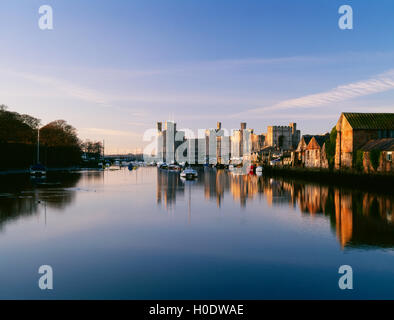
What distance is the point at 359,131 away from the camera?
73062 mm

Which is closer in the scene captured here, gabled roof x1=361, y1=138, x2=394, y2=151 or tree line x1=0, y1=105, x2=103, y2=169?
gabled roof x1=361, y1=138, x2=394, y2=151

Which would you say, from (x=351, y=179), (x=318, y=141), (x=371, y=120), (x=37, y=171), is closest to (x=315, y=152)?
(x=318, y=141)

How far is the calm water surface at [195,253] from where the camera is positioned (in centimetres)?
890

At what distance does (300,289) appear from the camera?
29.0ft

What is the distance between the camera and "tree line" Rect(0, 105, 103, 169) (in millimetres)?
92625

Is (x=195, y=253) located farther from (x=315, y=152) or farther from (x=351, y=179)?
(x=315, y=152)

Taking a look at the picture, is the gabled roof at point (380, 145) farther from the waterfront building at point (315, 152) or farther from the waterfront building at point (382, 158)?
the waterfront building at point (315, 152)

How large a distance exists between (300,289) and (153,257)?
4691 millimetres

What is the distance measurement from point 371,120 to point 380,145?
12.0 meters

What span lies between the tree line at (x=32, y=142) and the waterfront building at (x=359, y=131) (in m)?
70.8

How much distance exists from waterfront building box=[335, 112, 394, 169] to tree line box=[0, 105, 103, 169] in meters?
70.8

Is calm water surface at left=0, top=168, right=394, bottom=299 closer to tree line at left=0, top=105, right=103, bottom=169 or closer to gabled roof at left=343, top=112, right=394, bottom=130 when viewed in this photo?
gabled roof at left=343, top=112, right=394, bottom=130

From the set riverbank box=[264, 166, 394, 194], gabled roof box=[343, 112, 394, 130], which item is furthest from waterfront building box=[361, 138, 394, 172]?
gabled roof box=[343, 112, 394, 130]
